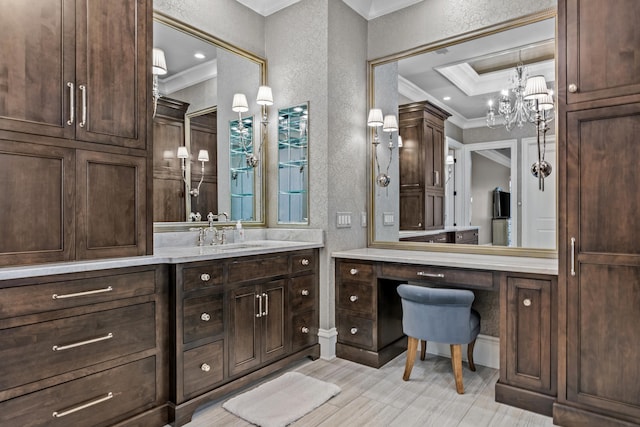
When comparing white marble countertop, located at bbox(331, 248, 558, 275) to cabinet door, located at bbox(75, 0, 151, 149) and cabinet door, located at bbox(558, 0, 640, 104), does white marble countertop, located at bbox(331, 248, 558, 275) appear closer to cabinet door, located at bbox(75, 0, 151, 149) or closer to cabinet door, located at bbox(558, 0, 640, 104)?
cabinet door, located at bbox(558, 0, 640, 104)

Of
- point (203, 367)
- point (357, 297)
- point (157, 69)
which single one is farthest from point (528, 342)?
point (157, 69)

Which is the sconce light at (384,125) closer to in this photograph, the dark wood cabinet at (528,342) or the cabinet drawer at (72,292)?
the dark wood cabinet at (528,342)

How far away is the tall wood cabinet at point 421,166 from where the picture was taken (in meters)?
3.17

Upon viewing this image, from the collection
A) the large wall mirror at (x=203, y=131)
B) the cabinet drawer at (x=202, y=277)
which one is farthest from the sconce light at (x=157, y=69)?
the cabinet drawer at (x=202, y=277)

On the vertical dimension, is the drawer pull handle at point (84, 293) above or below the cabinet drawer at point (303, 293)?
above

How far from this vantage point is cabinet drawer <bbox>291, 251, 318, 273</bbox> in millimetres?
2898

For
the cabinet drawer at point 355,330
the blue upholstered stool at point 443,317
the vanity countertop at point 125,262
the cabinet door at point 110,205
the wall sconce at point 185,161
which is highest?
the wall sconce at point 185,161

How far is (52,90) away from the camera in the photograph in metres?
1.80

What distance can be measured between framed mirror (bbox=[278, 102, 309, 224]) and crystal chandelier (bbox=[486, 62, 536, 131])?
151cm

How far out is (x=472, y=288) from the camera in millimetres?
2604

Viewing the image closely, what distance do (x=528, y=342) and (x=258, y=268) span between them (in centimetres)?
175

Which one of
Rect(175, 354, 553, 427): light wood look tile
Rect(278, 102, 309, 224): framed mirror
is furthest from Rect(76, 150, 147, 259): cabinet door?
Rect(278, 102, 309, 224): framed mirror

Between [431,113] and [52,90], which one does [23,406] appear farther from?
[431,113]

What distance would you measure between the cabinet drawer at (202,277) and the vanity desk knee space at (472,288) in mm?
1065
